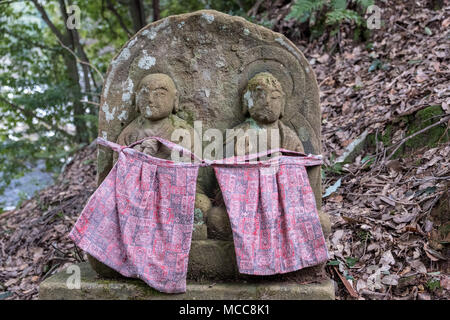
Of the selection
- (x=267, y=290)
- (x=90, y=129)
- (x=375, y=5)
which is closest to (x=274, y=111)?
(x=267, y=290)

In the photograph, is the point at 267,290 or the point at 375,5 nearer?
the point at 267,290

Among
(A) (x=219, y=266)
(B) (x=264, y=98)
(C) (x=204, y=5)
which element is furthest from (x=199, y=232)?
(C) (x=204, y=5)

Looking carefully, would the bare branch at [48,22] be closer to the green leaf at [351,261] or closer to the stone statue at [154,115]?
the stone statue at [154,115]

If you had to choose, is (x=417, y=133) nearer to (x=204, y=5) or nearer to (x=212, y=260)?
(x=212, y=260)

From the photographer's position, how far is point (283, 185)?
293cm

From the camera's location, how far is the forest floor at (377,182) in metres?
3.33

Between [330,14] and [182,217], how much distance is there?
3.99 m

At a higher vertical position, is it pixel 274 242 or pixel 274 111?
pixel 274 111

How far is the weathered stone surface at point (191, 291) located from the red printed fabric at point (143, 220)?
75mm

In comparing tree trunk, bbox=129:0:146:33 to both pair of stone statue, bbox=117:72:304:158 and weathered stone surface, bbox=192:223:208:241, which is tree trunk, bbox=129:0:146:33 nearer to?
pair of stone statue, bbox=117:72:304:158

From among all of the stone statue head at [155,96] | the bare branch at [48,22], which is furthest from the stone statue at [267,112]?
the bare branch at [48,22]

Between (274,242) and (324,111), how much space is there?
310cm
